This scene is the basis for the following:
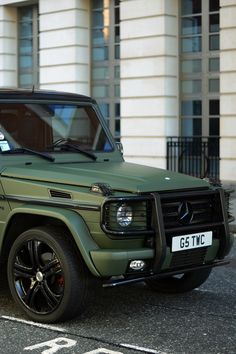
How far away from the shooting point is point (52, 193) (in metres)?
5.70

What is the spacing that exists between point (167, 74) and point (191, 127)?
1.62 metres

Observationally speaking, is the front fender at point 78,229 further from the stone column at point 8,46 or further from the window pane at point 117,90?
the stone column at point 8,46

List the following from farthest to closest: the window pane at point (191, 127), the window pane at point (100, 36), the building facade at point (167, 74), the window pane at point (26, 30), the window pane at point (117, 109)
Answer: the window pane at point (26, 30) < the window pane at point (100, 36) < the window pane at point (117, 109) < the window pane at point (191, 127) < the building facade at point (167, 74)

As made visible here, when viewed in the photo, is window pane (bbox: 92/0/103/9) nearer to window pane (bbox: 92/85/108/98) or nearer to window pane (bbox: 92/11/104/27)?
window pane (bbox: 92/11/104/27)

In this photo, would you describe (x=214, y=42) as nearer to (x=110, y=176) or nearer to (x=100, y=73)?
(x=100, y=73)

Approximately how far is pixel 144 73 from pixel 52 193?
43.0ft

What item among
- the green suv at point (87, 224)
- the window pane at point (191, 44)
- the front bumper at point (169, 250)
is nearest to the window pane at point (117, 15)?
the window pane at point (191, 44)

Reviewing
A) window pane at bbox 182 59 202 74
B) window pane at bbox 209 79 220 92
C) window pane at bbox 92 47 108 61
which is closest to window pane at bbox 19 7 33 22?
window pane at bbox 92 47 108 61

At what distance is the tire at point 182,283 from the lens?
21.7ft

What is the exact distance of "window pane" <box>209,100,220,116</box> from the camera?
18.0 metres

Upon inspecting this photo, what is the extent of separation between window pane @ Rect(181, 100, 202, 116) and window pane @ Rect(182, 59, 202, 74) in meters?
0.83

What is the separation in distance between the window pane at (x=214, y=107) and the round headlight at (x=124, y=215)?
1298 cm

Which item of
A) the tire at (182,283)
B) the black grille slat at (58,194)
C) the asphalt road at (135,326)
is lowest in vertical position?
the asphalt road at (135,326)

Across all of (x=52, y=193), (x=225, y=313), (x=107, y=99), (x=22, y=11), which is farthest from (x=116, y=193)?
(x=22, y=11)
